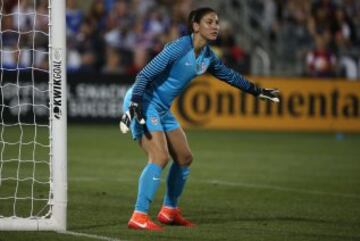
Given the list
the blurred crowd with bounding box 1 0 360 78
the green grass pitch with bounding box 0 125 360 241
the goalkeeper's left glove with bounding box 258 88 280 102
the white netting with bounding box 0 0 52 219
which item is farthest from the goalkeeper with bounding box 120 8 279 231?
the blurred crowd with bounding box 1 0 360 78

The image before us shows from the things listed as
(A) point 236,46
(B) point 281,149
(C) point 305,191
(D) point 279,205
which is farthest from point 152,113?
(A) point 236,46

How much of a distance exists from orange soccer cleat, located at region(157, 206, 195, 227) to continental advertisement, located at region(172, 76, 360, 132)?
1296 centimetres

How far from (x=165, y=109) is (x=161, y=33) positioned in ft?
A: 49.1

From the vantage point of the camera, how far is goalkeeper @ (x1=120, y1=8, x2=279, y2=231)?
334 inches

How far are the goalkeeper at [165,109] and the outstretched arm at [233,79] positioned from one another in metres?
0.01

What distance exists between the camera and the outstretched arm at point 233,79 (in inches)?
363

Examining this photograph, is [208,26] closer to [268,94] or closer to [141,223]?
[268,94]

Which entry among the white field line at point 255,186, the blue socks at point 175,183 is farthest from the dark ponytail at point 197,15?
the white field line at point 255,186

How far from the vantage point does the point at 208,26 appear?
8.70 m

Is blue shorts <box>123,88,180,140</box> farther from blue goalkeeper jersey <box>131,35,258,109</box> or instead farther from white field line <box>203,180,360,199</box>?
white field line <box>203,180,360,199</box>

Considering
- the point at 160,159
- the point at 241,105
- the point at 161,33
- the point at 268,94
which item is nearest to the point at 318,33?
the point at 241,105

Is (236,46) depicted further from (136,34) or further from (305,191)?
(305,191)

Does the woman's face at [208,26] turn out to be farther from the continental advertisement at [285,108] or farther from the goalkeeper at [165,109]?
the continental advertisement at [285,108]

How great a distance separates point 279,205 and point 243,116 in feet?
38.3
